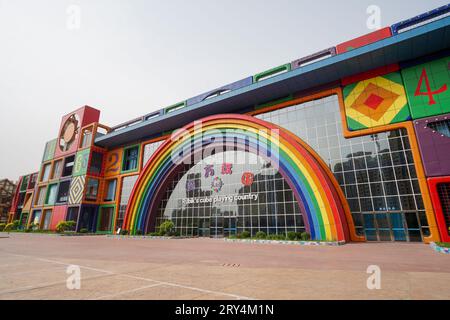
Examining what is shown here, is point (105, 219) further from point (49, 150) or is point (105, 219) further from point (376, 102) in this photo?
point (376, 102)

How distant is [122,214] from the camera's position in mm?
36656

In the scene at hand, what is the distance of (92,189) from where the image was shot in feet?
130

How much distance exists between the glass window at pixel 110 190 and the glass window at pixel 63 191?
8.20 meters

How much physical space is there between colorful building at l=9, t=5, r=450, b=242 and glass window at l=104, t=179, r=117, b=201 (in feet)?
1.93

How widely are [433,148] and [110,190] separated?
42271mm

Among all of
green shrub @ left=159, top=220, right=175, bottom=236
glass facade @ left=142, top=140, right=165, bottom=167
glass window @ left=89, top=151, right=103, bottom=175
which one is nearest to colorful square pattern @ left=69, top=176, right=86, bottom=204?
glass window @ left=89, top=151, right=103, bottom=175

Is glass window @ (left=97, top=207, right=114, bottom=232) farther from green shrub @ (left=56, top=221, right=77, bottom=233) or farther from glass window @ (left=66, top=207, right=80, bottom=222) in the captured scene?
green shrub @ (left=56, top=221, right=77, bottom=233)

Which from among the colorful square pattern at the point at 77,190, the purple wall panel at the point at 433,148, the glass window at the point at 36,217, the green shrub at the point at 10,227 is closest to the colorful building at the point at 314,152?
the purple wall panel at the point at 433,148

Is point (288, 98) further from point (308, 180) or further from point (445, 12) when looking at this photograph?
point (445, 12)

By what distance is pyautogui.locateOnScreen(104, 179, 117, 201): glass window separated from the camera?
39.3 m

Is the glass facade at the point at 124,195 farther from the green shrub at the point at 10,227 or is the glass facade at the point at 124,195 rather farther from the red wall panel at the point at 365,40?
the red wall panel at the point at 365,40

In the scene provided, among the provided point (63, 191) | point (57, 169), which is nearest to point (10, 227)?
point (63, 191)
